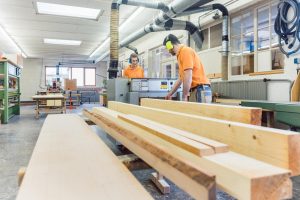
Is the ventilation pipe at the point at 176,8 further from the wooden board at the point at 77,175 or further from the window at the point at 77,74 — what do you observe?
the window at the point at 77,74

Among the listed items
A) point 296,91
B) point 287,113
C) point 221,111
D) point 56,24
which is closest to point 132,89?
point 296,91

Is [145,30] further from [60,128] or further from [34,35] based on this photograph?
[60,128]

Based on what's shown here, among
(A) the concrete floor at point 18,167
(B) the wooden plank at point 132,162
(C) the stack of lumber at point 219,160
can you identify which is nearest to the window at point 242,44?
(A) the concrete floor at point 18,167

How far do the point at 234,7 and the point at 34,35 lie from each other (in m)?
7.37

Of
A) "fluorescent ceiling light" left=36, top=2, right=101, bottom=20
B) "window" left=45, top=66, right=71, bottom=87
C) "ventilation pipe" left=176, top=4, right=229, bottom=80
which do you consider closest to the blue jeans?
"ventilation pipe" left=176, top=4, right=229, bottom=80

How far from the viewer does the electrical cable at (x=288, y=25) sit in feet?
10.9

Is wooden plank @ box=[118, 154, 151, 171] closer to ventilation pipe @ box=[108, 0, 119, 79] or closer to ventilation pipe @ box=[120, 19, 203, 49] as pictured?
ventilation pipe @ box=[108, 0, 119, 79]

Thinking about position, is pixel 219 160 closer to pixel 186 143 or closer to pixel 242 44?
pixel 186 143

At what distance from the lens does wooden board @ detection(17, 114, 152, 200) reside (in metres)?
0.69

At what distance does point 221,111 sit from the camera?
3.54 feet

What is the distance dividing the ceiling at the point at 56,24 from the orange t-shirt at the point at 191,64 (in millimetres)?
3906

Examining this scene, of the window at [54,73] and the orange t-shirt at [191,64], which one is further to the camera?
the window at [54,73]

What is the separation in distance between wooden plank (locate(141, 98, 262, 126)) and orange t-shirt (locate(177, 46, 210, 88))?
3.02 ft

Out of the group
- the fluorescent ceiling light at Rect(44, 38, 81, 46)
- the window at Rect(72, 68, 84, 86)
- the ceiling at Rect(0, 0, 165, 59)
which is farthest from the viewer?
the window at Rect(72, 68, 84, 86)
